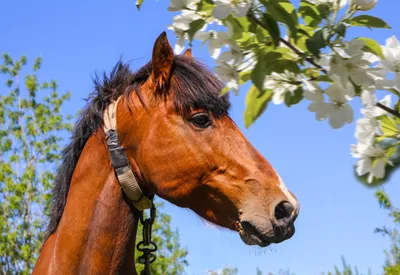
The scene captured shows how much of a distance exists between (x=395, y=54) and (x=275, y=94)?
25cm

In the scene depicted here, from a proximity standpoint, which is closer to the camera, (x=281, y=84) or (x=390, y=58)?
(x=390, y=58)

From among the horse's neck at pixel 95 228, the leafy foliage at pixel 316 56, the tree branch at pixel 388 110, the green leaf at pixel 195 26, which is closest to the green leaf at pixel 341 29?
the leafy foliage at pixel 316 56

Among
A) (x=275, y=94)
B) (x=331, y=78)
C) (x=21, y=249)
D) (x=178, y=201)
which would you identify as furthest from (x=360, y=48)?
(x=21, y=249)

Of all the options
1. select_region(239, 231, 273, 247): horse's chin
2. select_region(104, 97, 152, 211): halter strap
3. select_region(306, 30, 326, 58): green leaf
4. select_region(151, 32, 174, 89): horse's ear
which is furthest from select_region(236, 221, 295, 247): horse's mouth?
select_region(306, 30, 326, 58): green leaf

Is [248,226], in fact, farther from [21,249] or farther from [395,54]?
[21,249]

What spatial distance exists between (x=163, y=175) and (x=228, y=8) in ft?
5.49

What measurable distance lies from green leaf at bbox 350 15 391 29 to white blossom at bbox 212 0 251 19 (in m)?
0.21

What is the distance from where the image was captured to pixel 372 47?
1135 millimetres

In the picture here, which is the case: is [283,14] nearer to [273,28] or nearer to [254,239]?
[273,28]

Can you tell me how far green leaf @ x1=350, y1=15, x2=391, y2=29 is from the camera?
114cm

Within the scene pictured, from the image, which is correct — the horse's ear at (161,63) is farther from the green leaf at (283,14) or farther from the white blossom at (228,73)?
the green leaf at (283,14)

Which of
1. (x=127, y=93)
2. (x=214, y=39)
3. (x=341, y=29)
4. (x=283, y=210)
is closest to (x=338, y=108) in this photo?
(x=341, y=29)

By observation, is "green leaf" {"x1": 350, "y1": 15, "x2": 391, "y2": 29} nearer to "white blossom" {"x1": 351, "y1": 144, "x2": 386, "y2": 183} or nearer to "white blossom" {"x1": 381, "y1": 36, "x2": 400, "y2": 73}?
"white blossom" {"x1": 381, "y1": 36, "x2": 400, "y2": 73}

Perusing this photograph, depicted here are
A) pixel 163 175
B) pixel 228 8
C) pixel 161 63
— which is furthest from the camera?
pixel 161 63
